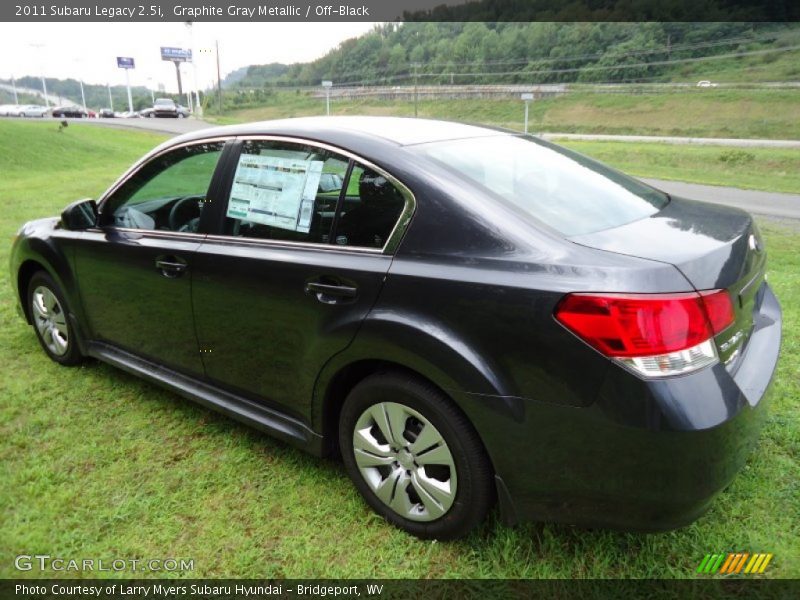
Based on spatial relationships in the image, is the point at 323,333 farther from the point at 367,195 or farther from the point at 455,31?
the point at 455,31

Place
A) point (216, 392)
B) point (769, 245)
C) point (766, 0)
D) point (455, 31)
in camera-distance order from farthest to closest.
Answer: point (455, 31)
point (766, 0)
point (769, 245)
point (216, 392)

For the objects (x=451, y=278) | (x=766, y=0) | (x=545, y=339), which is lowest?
(x=545, y=339)

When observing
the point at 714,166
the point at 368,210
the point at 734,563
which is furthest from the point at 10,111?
the point at 734,563

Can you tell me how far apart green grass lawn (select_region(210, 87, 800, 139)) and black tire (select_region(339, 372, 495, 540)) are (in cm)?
3765

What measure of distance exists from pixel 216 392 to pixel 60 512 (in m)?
0.81

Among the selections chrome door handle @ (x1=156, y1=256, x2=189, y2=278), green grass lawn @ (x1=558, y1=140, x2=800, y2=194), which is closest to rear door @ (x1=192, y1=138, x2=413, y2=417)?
chrome door handle @ (x1=156, y1=256, x2=189, y2=278)

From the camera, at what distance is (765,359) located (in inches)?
87.0

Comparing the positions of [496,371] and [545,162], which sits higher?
[545,162]

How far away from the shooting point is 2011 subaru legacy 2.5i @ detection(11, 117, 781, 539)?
1801 mm

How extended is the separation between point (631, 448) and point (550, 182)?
1.17 metres

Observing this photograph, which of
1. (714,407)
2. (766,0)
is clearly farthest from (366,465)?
(766,0)

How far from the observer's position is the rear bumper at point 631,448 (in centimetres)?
175

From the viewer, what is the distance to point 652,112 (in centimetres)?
5591

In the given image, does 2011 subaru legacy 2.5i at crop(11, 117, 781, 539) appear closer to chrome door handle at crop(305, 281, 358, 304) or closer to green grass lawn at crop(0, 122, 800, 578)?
chrome door handle at crop(305, 281, 358, 304)
